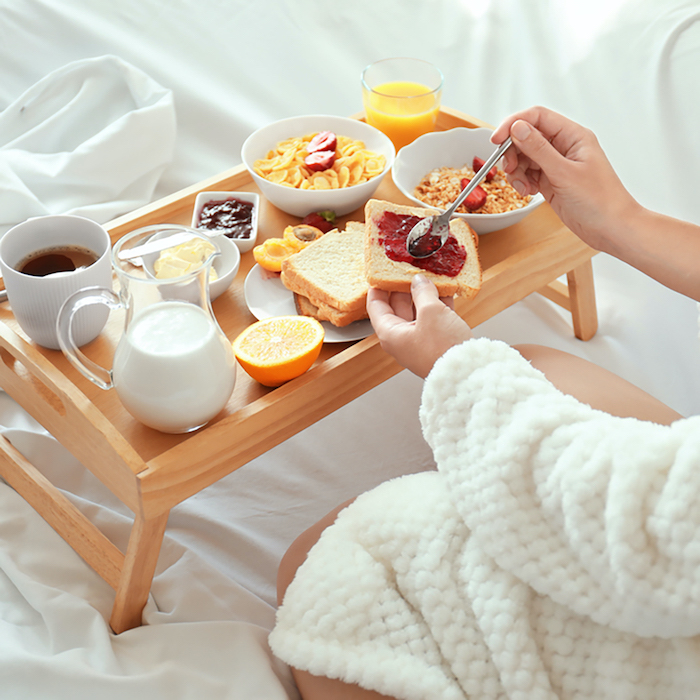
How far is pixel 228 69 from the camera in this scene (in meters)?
2.23

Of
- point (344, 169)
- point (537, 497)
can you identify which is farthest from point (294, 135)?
point (537, 497)

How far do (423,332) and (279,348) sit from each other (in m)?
0.20

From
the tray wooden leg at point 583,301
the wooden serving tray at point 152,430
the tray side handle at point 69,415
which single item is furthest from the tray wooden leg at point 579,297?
the tray side handle at point 69,415

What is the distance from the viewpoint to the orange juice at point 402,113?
1.49 metres

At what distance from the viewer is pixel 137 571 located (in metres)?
0.98

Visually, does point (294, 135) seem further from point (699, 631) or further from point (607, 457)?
point (699, 631)

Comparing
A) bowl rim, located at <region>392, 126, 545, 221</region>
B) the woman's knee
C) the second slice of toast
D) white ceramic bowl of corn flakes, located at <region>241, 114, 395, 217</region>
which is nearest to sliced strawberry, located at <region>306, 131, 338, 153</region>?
white ceramic bowl of corn flakes, located at <region>241, 114, 395, 217</region>

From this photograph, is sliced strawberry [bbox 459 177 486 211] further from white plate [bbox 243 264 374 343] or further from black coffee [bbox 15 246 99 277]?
black coffee [bbox 15 246 99 277]

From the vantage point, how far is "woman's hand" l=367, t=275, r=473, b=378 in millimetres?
931

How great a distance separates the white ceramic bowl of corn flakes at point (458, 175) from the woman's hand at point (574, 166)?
0.12m

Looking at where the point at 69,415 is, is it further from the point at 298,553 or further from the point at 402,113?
the point at 402,113

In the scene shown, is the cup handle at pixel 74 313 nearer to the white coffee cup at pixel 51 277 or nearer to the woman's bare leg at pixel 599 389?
the white coffee cup at pixel 51 277

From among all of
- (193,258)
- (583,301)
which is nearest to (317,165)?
(193,258)

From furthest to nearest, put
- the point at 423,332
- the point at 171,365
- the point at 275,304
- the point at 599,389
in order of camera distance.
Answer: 1. the point at 275,304
2. the point at 599,389
3. the point at 423,332
4. the point at 171,365
